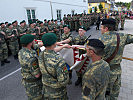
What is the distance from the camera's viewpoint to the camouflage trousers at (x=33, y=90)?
101 inches

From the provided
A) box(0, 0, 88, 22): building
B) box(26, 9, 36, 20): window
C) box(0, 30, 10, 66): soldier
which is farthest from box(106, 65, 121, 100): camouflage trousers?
box(26, 9, 36, 20): window

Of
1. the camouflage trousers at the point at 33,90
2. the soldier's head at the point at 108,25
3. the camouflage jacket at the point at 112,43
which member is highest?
the soldier's head at the point at 108,25

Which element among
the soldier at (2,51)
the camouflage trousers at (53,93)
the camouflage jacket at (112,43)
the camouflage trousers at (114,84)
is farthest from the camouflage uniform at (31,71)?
the soldier at (2,51)

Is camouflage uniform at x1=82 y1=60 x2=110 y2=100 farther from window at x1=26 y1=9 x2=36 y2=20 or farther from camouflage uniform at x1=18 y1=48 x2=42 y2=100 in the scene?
window at x1=26 y1=9 x2=36 y2=20

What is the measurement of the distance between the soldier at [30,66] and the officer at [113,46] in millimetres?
1545

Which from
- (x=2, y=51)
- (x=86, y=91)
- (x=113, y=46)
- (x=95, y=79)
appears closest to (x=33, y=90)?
(x=86, y=91)

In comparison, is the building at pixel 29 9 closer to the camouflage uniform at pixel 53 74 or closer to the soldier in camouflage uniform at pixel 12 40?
the soldier in camouflage uniform at pixel 12 40

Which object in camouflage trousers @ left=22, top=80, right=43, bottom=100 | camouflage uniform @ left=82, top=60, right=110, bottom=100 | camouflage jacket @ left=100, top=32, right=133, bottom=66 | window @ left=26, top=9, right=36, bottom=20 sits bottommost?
camouflage trousers @ left=22, top=80, right=43, bottom=100

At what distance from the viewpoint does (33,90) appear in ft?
8.51

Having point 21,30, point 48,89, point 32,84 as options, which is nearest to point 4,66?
point 21,30

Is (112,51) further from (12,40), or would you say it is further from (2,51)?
(12,40)

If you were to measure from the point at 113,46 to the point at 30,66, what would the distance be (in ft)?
6.01

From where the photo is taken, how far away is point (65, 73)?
2150mm

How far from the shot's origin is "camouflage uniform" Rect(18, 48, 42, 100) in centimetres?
233
